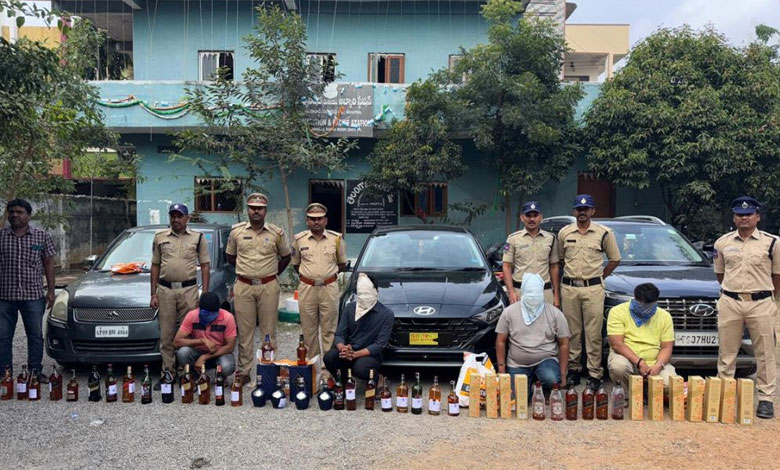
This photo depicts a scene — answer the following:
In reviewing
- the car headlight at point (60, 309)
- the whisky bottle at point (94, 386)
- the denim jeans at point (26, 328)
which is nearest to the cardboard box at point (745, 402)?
the whisky bottle at point (94, 386)

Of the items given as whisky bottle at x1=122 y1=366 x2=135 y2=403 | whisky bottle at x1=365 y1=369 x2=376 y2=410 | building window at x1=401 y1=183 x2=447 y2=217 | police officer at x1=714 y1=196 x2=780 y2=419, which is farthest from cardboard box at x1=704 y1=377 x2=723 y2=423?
building window at x1=401 y1=183 x2=447 y2=217

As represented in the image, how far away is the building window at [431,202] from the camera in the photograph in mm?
15555

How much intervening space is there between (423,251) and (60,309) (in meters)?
3.91

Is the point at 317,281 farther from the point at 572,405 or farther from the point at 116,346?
the point at 572,405

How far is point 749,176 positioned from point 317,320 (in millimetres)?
10529

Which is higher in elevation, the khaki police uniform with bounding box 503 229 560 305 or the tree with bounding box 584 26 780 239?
the tree with bounding box 584 26 780 239

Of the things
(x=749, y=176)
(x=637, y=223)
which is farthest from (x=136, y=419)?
(x=749, y=176)

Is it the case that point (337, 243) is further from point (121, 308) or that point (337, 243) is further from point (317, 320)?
point (121, 308)

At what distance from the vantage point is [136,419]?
5398 millimetres

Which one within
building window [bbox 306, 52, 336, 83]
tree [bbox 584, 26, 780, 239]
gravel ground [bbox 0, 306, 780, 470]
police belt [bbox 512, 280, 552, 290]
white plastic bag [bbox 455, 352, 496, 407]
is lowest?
gravel ground [bbox 0, 306, 780, 470]

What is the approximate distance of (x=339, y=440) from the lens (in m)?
4.91

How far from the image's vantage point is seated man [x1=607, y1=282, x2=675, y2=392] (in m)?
5.68

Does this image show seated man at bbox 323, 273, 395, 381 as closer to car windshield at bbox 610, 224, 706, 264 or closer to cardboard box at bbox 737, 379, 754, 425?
cardboard box at bbox 737, 379, 754, 425

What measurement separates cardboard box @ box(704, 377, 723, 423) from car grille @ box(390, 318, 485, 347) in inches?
79.6
